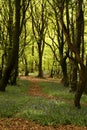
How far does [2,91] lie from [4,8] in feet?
40.0

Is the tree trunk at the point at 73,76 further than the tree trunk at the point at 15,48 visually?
Yes

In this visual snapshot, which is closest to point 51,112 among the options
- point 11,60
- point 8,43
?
point 11,60

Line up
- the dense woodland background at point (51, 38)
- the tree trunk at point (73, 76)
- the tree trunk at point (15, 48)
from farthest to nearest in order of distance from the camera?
1. the tree trunk at point (73, 76)
2. the tree trunk at point (15, 48)
3. the dense woodland background at point (51, 38)

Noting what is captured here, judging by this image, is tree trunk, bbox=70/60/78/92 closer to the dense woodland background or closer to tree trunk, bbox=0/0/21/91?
the dense woodland background

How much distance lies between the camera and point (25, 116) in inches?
542

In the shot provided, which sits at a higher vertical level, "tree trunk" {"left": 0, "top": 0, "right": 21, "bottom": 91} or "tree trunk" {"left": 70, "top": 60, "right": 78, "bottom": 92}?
"tree trunk" {"left": 0, "top": 0, "right": 21, "bottom": 91}

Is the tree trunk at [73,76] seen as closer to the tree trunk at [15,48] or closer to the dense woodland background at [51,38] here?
the dense woodland background at [51,38]

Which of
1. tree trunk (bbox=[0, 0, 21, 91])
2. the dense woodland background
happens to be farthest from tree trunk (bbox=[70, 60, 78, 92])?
tree trunk (bbox=[0, 0, 21, 91])

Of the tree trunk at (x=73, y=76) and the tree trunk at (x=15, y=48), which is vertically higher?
the tree trunk at (x=15, y=48)

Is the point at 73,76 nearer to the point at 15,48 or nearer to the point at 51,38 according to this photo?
the point at 15,48

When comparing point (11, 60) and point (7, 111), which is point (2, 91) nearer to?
point (11, 60)

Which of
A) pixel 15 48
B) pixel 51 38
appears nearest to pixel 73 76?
pixel 15 48

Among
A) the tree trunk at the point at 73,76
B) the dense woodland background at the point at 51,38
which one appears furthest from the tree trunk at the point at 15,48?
the tree trunk at the point at 73,76

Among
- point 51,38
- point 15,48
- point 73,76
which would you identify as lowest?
point 73,76
